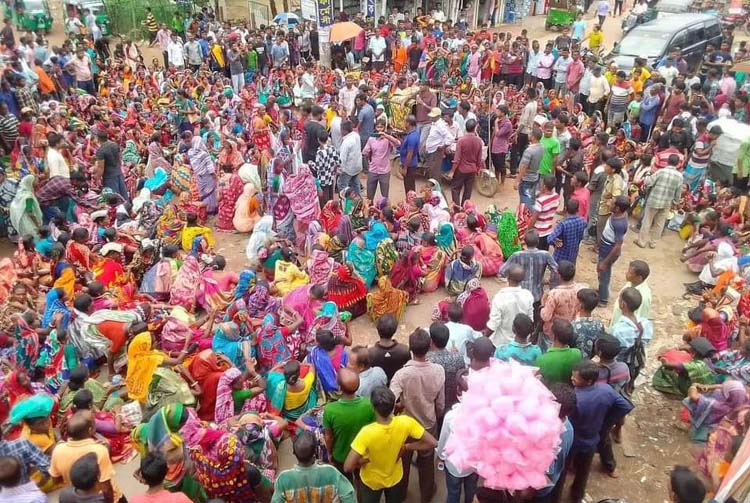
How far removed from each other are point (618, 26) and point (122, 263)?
23.6 m

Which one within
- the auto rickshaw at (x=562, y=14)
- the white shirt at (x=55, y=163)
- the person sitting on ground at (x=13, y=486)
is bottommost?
the person sitting on ground at (x=13, y=486)

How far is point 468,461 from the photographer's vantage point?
10.9ft

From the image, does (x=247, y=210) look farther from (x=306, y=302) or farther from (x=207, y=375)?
(x=207, y=375)

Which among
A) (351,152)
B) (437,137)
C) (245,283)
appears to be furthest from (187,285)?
(437,137)

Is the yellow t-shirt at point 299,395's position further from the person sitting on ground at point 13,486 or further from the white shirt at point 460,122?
the white shirt at point 460,122

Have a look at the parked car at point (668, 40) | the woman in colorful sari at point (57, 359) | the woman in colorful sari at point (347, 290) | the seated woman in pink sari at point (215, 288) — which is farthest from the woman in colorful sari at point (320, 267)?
the parked car at point (668, 40)

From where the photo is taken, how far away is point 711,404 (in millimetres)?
5145

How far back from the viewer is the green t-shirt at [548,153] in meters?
8.70

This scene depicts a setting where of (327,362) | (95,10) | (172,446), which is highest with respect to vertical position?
(95,10)

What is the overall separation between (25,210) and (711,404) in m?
8.36

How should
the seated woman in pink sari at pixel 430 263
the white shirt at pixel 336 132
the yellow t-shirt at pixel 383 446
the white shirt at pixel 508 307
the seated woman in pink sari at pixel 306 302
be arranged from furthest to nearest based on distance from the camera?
the white shirt at pixel 336 132 → the seated woman in pink sari at pixel 430 263 → the seated woman in pink sari at pixel 306 302 → the white shirt at pixel 508 307 → the yellow t-shirt at pixel 383 446

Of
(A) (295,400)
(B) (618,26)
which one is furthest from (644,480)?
(B) (618,26)

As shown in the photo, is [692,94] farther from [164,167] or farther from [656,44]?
[164,167]

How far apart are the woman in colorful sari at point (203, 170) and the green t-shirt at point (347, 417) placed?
636 centimetres
